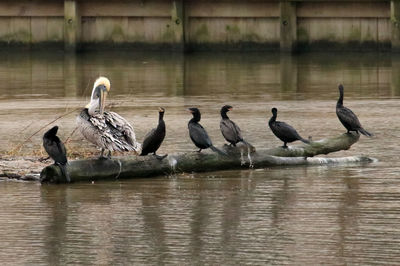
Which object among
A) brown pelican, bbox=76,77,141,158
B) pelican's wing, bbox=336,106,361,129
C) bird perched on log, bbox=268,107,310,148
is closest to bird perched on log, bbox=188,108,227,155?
brown pelican, bbox=76,77,141,158

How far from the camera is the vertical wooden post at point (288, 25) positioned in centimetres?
3114

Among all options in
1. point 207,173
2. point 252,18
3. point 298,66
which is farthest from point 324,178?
point 252,18

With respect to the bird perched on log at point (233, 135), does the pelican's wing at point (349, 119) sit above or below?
above

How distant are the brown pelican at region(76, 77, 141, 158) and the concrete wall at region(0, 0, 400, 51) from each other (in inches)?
659

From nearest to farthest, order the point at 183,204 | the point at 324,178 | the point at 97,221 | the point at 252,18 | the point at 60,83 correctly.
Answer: the point at 97,221
the point at 183,204
the point at 324,178
the point at 60,83
the point at 252,18

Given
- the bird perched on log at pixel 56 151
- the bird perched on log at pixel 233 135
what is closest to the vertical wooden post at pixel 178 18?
the bird perched on log at pixel 233 135

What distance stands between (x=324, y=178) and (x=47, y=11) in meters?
20.5

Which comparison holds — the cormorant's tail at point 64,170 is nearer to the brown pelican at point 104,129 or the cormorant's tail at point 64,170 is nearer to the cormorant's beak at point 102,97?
the brown pelican at point 104,129

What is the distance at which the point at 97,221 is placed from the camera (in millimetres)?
12023

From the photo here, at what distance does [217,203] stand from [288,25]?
736 inches

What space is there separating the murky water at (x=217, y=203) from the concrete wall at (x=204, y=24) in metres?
8.21

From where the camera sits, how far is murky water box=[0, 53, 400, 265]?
10.7 m

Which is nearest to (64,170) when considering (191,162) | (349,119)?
(191,162)

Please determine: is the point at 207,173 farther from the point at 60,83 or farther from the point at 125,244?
the point at 60,83
